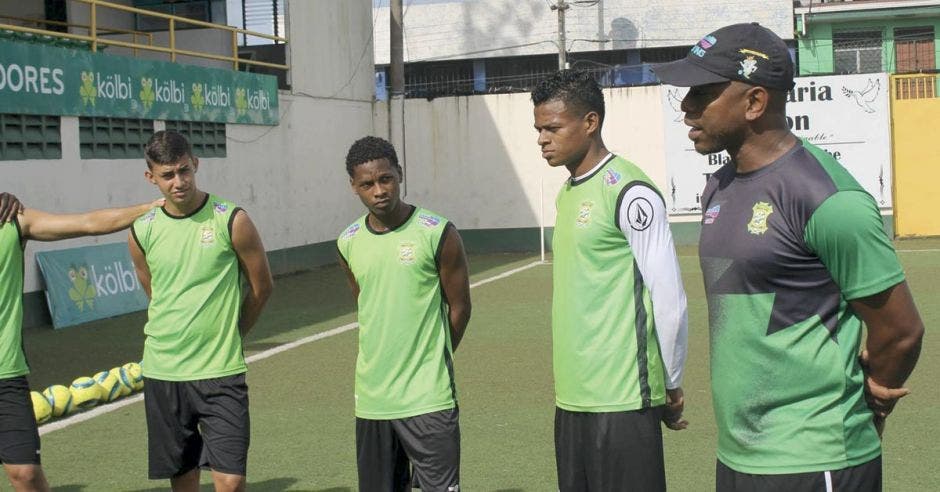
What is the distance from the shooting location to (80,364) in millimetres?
11797

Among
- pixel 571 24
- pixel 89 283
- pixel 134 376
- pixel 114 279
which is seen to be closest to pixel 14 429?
pixel 134 376

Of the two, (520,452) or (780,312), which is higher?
(780,312)

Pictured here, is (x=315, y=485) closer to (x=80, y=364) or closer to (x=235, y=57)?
(x=80, y=364)

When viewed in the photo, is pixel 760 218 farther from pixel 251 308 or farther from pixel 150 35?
pixel 150 35

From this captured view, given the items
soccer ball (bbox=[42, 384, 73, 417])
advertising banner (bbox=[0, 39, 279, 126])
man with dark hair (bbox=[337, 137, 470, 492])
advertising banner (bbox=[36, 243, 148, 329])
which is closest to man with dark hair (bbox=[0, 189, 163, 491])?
man with dark hair (bbox=[337, 137, 470, 492])

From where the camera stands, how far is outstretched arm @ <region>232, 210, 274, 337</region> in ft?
19.0

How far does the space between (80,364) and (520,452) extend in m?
5.78

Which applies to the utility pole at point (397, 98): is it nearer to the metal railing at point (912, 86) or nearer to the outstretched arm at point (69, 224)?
the metal railing at point (912, 86)

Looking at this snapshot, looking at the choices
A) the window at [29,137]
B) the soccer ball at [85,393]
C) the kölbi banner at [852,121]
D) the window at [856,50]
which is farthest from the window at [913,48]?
the soccer ball at [85,393]

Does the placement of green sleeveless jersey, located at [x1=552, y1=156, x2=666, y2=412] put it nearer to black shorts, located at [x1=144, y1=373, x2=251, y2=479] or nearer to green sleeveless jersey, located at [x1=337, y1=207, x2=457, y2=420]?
green sleeveless jersey, located at [x1=337, y1=207, x2=457, y2=420]

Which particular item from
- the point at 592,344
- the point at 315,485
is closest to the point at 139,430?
the point at 315,485

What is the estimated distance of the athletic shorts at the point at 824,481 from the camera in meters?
3.22

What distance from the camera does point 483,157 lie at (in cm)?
2494

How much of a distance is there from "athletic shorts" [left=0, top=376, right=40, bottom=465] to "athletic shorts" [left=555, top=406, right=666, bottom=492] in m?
2.47
